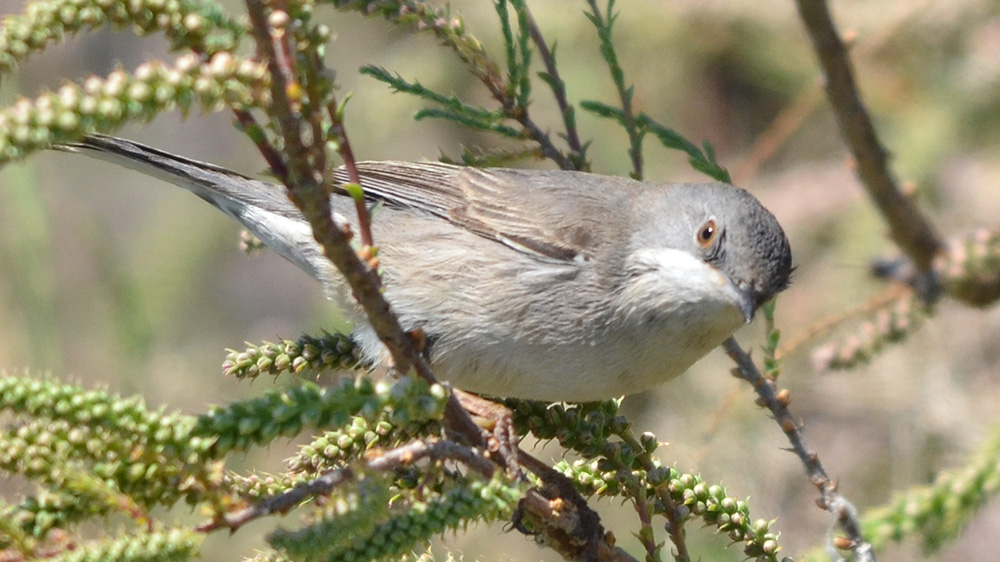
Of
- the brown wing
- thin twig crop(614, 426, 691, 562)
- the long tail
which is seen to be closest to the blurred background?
the brown wing

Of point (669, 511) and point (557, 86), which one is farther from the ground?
point (557, 86)

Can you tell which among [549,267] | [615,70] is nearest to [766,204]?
[549,267]

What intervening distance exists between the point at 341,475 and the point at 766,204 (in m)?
4.59

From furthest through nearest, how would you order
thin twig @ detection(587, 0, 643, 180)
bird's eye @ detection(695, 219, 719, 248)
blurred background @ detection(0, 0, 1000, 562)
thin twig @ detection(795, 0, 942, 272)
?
blurred background @ detection(0, 0, 1000, 562) < bird's eye @ detection(695, 219, 719, 248) < thin twig @ detection(587, 0, 643, 180) < thin twig @ detection(795, 0, 942, 272)

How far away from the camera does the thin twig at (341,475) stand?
147cm

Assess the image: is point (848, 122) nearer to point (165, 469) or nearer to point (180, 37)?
point (180, 37)

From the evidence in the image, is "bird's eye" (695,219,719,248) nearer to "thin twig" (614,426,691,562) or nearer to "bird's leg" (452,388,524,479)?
"bird's leg" (452,388,524,479)

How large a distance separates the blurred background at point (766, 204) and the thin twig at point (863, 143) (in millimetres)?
1465

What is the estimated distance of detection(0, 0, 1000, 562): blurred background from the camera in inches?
185

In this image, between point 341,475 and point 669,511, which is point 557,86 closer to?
point 669,511

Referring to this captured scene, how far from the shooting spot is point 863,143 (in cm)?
247

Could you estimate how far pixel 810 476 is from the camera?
230 centimetres

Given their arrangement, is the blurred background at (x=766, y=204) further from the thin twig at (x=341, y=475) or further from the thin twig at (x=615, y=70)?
the thin twig at (x=341, y=475)

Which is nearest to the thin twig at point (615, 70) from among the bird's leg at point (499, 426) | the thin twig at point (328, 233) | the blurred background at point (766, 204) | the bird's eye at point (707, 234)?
the bird's eye at point (707, 234)
